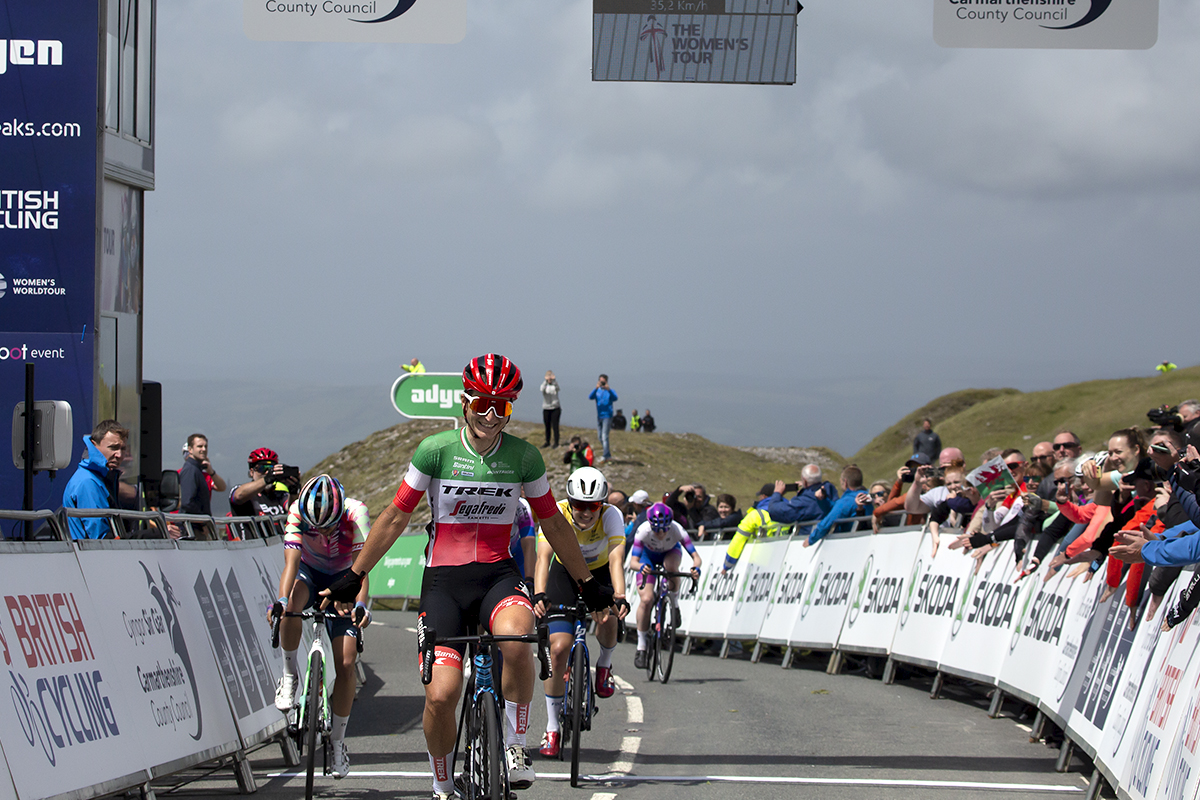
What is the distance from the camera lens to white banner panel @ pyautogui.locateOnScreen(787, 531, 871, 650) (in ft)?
53.6

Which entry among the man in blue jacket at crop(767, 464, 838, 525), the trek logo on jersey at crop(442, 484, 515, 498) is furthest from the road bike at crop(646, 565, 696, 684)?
the trek logo on jersey at crop(442, 484, 515, 498)

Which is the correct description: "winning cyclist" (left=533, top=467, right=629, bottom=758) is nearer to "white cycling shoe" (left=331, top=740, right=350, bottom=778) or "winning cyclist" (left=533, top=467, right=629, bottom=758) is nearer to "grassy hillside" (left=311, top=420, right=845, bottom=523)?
"white cycling shoe" (left=331, top=740, right=350, bottom=778)

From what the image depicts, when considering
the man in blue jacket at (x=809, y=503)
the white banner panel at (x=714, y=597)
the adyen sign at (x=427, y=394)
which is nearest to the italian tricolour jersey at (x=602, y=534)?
the man in blue jacket at (x=809, y=503)

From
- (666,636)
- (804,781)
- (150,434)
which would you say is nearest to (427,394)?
(666,636)

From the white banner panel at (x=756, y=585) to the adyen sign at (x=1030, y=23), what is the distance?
9.49 m

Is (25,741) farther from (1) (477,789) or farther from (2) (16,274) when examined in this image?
(2) (16,274)

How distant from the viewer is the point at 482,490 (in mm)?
6488

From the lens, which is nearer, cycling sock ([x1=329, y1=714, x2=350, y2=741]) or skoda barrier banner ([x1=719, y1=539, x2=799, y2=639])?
cycling sock ([x1=329, y1=714, x2=350, y2=741])

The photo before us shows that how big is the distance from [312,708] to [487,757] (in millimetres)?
2179

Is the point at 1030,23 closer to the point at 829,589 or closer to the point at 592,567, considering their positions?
the point at 592,567

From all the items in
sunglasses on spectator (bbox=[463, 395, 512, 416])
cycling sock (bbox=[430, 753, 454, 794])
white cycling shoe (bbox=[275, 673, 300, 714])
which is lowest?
white cycling shoe (bbox=[275, 673, 300, 714])

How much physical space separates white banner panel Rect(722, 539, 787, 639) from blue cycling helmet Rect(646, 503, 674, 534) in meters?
3.69

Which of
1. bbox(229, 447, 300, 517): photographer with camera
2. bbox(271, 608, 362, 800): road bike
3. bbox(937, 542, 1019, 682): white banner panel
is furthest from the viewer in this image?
bbox(937, 542, 1019, 682): white banner panel

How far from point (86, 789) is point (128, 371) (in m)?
7.93
